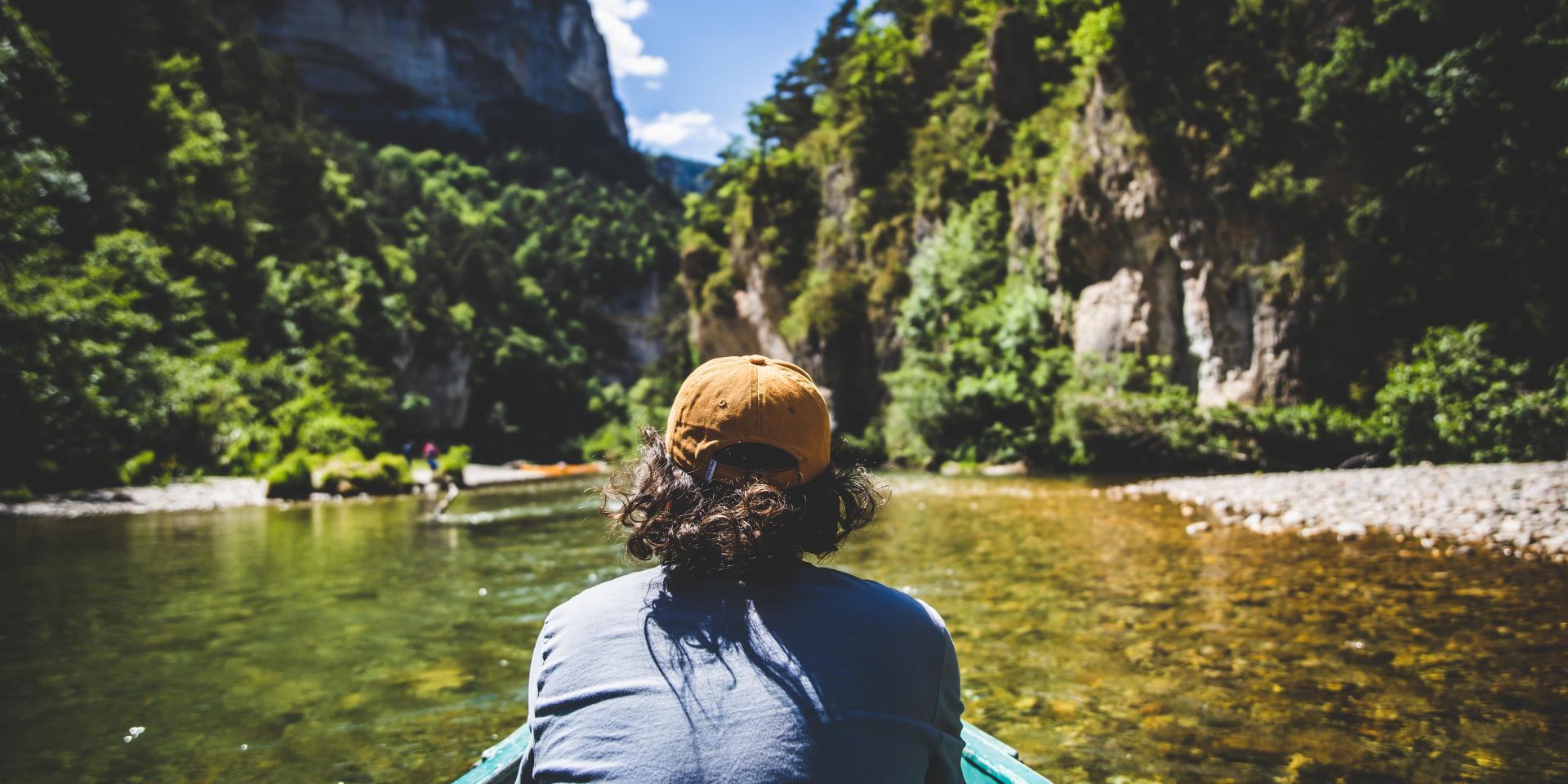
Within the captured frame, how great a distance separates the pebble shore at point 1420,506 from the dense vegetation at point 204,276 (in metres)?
18.3

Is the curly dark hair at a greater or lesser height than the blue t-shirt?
greater

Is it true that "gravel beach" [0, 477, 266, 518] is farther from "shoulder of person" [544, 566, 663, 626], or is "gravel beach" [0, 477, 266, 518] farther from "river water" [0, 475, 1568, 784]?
"shoulder of person" [544, 566, 663, 626]

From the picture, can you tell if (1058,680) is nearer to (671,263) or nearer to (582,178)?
(671,263)

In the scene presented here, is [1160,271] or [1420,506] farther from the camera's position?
[1160,271]

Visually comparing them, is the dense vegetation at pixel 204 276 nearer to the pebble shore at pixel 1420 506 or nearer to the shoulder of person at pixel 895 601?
the shoulder of person at pixel 895 601

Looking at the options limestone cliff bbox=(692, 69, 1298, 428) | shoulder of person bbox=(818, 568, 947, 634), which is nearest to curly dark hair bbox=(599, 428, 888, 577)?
shoulder of person bbox=(818, 568, 947, 634)

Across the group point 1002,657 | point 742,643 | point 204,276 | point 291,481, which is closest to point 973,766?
point 742,643

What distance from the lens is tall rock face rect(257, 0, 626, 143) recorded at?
238 ft

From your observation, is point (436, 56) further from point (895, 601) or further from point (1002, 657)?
point (895, 601)

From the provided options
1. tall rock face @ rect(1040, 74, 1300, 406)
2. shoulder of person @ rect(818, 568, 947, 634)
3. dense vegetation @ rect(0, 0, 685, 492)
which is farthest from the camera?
tall rock face @ rect(1040, 74, 1300, 406)

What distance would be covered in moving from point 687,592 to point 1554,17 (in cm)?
1636

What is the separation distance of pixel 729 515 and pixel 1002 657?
3.80 m

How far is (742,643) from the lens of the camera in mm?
1273

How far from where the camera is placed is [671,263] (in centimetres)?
7356
